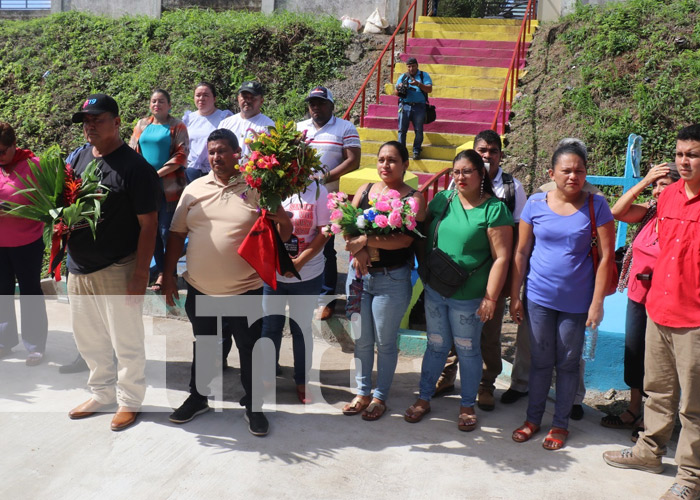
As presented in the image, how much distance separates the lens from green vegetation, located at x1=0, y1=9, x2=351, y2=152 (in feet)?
39.1

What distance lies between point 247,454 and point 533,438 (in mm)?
1950

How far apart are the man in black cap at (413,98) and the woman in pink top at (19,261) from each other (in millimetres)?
5388

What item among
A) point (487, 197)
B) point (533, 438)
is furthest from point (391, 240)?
point (533, 438)

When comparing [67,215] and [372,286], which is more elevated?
[67,215]

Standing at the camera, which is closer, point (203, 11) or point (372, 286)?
point (372, 286)

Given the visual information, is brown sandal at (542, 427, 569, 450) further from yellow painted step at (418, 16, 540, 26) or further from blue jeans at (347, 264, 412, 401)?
yellow painted step at (418, 16, 540, 26)

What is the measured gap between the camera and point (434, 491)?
12.7 ft

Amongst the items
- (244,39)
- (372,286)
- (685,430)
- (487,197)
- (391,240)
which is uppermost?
(244,39)

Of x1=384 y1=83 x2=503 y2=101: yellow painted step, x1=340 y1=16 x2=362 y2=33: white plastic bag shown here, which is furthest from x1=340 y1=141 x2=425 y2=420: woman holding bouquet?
x1=340 y1=16 x2=362 y2=33: white plastic bag

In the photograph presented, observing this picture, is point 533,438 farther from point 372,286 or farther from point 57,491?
point 57,491

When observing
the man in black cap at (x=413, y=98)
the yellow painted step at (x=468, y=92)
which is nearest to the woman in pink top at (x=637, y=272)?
the man in black cap at (x=413, y=98)

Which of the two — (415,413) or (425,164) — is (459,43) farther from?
(415,413)

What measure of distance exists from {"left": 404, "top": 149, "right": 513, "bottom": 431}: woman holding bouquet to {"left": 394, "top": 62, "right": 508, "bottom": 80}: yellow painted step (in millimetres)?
7539

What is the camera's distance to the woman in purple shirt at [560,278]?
4.15 m
